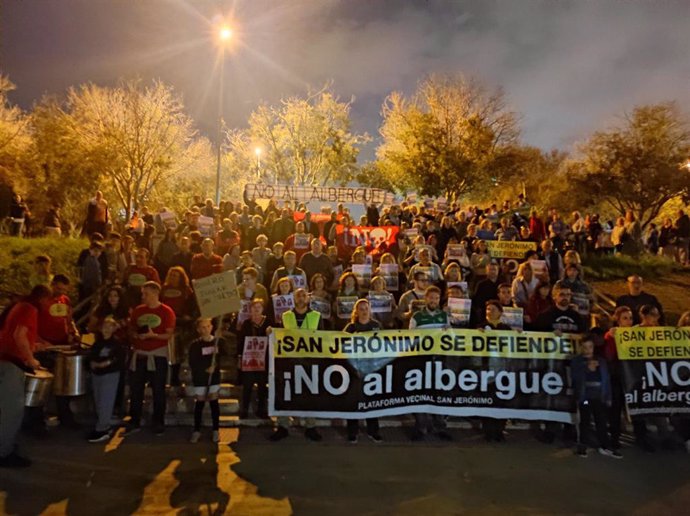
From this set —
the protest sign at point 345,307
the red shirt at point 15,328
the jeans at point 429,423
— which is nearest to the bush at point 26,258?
the red shirt at point 15,328

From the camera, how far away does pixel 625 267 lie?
17.5 meters

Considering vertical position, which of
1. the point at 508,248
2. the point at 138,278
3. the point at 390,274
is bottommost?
the point at 138,278

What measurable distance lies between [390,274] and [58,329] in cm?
604

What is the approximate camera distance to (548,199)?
4091 cm

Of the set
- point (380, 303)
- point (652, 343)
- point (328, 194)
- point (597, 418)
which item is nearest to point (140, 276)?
point (380, 303)

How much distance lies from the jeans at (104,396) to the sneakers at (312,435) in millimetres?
2539

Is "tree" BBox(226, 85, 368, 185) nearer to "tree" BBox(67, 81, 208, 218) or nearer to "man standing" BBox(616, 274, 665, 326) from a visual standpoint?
"tree" BBox(67, 81, 208, 218)

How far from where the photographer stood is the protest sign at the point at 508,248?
40.8 ft

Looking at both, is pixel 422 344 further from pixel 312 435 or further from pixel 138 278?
pixel 138 278

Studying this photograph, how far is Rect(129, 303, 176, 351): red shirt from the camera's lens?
6984 millimetres

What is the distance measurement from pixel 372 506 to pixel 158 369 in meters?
3.48

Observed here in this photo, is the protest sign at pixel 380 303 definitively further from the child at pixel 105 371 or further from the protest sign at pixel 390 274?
the child at pixel 105 371

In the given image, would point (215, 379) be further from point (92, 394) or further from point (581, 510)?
point (581, 510)

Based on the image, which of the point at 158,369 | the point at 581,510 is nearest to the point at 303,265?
the point at 158,369
